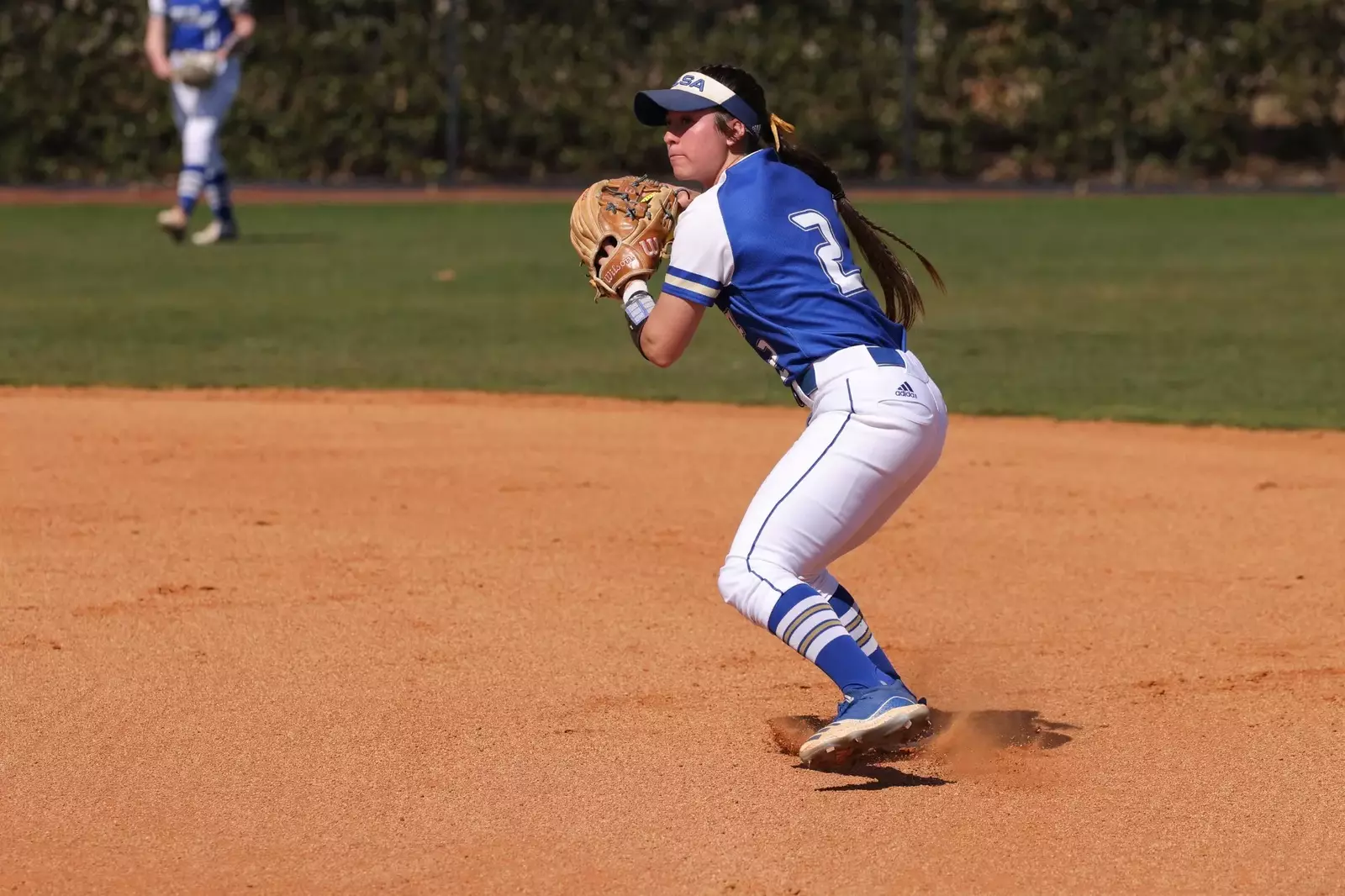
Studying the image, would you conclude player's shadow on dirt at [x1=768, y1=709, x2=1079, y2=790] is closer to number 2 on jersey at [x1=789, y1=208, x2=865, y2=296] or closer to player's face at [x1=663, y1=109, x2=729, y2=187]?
number 2 on jersey at [x1=789, y1=208, x2=865, y2=296]

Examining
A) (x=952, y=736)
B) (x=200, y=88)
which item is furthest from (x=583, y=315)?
(x=952, y=736)

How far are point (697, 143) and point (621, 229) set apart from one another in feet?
0.92

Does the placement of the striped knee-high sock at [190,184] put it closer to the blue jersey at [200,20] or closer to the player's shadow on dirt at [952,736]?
the blue jersey at [200,20]

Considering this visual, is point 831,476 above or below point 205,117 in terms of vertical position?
above

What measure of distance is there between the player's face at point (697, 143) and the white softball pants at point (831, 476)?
57 centimetres

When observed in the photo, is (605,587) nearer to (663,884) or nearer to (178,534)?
(178,534)

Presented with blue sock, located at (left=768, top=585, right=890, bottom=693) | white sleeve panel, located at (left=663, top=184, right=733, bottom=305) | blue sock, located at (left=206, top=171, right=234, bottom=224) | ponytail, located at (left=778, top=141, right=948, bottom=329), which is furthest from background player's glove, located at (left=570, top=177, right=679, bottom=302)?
blue sock, located at (left=206, top=171, right=234, bottom=224)

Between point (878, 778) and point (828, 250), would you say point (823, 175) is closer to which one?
point (828, 250)

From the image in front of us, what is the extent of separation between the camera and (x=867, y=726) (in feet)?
14.7

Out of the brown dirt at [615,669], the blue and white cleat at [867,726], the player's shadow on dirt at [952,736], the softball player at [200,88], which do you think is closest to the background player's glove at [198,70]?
the softball player at [200,88]

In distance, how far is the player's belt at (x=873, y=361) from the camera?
15.4 feet

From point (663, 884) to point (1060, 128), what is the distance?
75.2ft

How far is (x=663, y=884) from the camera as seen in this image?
13.1 ft

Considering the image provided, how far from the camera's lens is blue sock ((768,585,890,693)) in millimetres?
4570
